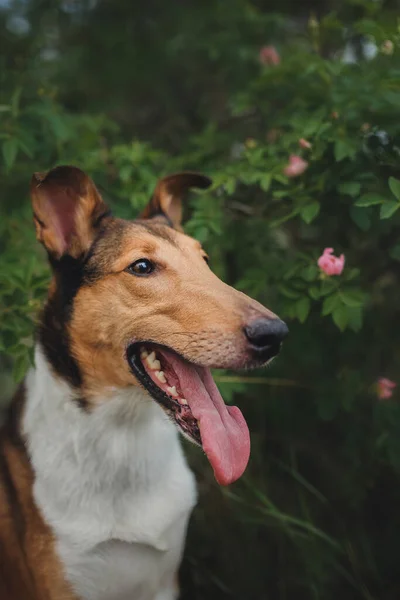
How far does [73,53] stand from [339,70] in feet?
8.91

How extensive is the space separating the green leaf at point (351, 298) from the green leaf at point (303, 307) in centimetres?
16

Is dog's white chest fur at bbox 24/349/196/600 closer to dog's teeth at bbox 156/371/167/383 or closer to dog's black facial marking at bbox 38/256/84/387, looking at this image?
dog's black facial marking at bbox 38/256/84/387

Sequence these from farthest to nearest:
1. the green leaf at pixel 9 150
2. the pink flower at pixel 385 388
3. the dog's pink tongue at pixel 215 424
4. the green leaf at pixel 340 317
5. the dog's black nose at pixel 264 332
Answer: the pink flower at pixel 385 388
the green leaf at pixel 9 150
the green leaf at pixel 340 317
the dog's pink tongue at pixel 215 424
the dog's black nose at pixel 264 332

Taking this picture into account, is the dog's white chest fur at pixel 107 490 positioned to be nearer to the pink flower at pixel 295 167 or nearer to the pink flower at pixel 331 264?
the pink flower at pixel 331 264

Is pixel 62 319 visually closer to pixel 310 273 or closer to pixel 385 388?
pixel 310 273

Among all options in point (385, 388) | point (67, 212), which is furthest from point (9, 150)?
point (385, 388)

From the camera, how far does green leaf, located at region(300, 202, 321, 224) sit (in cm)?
301

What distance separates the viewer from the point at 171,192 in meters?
3.21

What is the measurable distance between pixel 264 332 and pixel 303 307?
0.89 m

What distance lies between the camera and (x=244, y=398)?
4.18m

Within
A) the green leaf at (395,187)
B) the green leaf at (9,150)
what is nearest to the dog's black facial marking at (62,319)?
the green leaf at (9,150)

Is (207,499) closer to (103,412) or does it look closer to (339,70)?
(103,412)

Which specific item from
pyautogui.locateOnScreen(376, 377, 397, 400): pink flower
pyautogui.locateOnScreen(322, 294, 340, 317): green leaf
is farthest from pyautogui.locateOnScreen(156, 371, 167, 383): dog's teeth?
pyautogui.locateOnScreen(376, 377, 397, 400): pink flower

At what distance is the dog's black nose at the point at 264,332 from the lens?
2.23 m
